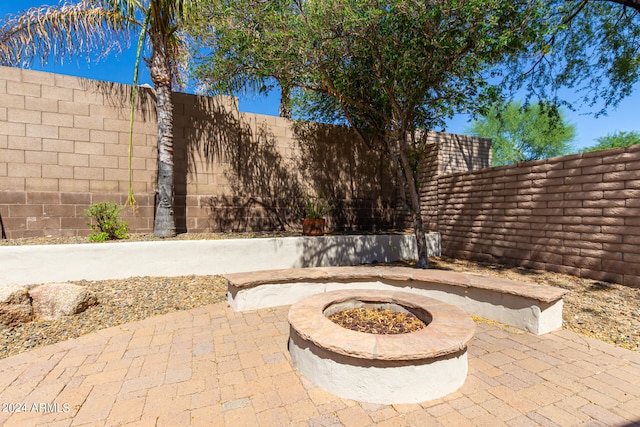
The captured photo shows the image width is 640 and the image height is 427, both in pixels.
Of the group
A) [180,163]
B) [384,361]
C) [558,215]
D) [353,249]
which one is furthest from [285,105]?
[384,361]

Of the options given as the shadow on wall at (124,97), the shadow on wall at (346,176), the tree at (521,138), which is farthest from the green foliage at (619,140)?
the shadow on wall at (124,97)

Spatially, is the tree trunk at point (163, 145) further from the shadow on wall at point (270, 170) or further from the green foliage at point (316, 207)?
the green foliage at point (316, 207)

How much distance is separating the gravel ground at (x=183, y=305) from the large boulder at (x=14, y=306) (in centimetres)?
10

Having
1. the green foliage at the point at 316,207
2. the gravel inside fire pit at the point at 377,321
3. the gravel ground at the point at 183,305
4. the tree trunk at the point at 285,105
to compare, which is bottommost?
the gravel ground at the point at 183,305

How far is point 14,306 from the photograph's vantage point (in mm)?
3270

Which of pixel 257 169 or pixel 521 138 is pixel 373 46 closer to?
pixel 257 169

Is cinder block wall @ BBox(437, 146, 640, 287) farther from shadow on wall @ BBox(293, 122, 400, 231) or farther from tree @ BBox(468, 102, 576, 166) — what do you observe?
tree @ BBox(468, 102, 576, 166)

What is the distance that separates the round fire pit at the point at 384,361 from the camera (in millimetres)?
2098

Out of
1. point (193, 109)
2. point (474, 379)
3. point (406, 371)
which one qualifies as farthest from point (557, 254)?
point (193, 109)

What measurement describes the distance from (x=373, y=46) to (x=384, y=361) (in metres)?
4.79

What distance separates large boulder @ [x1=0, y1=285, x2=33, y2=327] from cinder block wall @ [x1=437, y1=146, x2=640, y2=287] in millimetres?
7486

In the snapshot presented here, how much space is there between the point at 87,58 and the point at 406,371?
25.6 ft

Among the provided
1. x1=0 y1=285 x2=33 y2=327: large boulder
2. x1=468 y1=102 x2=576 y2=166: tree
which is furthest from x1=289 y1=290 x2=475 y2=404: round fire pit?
x1=468 y1=102 x2=576 y2=166: tree

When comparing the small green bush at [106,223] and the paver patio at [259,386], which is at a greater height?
the small green bush at [106,223]
